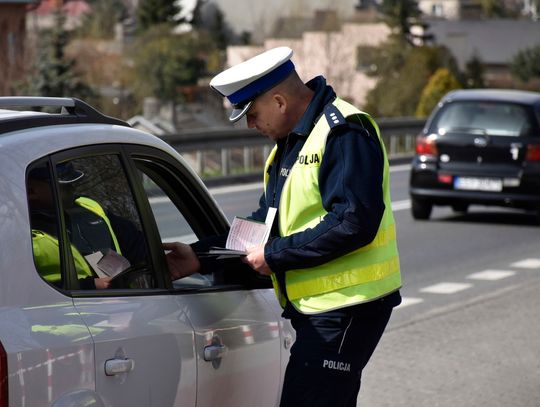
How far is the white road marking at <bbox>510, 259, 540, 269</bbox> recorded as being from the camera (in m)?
14.1

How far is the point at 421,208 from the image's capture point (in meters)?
18.4

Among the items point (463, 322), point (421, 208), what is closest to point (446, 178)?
point (421, 208)

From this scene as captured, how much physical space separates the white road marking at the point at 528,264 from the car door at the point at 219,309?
365 inches

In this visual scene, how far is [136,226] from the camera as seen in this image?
14.2ft

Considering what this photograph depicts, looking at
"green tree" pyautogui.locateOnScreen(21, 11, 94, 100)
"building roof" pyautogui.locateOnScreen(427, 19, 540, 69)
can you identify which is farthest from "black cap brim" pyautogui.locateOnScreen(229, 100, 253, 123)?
"building roof" pyautogui.locateOnScreen(427, 19, 540, 69)

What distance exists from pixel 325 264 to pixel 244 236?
28cm

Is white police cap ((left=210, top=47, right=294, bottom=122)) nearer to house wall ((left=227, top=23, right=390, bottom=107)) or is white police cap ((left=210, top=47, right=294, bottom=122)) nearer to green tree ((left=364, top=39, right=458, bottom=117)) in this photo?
green tree ((left=364, top=39, right=458, bottom=117))

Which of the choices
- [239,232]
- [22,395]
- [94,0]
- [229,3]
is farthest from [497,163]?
[94,0]

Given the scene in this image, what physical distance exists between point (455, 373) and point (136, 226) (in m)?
4.51

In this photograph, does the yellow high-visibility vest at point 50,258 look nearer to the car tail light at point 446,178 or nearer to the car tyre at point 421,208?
the car tail light at point 446,178

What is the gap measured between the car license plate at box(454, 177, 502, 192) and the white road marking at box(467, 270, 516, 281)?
4.14 m

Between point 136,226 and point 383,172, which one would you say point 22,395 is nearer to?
point 136,226

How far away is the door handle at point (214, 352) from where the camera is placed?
437 centimetres

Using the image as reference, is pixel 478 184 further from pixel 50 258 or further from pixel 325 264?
pixel 50 258
